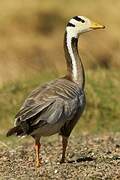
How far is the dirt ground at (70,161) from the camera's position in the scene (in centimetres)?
806

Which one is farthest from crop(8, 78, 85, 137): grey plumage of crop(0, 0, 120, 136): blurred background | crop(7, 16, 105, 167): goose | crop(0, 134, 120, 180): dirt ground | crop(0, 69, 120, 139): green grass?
crop(0, 69, 120, 139): green grass

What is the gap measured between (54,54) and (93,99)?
9.70 metres

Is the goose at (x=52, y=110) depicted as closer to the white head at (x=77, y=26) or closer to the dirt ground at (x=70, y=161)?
the dirt ground at (x=70, y=161)

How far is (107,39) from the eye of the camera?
26500mm

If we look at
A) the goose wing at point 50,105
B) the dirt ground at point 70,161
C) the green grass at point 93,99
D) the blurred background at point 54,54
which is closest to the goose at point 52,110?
the goose wing at point 50,105

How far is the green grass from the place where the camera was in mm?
14578

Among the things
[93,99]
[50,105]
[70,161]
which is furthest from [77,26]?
[93,99]

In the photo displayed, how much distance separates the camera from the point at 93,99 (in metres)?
15.1

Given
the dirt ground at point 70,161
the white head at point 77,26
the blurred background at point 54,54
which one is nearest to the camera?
the dirt ground at point 70,161

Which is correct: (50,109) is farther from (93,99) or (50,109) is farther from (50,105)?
(93,99)

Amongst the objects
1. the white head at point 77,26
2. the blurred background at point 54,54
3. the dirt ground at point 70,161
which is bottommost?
the blurred background at point 54,54

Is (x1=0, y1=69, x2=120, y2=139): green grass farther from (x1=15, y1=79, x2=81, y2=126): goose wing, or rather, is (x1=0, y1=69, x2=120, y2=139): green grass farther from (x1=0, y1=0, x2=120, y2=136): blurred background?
(x1=15, y1=79, x2=81, y2=126): goose wing

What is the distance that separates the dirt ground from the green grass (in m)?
2.68

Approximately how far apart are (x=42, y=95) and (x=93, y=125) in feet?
19.4
